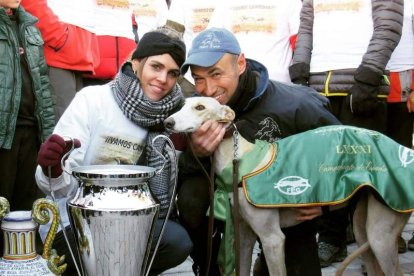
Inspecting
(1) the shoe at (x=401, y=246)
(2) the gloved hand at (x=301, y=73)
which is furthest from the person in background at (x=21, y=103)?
(1) the shoe at (x=401, y=246)

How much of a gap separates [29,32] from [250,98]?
4.05 feet

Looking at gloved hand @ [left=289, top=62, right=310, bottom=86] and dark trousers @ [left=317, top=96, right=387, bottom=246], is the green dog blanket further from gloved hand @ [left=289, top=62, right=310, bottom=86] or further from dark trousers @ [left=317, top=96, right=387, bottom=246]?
gloved hand @ [left=289, top=62, right=310, bottom=86]

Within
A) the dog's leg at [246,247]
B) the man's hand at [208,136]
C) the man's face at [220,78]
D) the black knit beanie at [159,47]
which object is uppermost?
the black knit beanie at [159,47]

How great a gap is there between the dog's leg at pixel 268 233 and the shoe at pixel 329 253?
124 centimetres

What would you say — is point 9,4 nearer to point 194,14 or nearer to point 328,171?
point 194,14

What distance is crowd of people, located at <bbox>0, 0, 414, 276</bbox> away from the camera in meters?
2.76

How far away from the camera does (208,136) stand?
2.66m

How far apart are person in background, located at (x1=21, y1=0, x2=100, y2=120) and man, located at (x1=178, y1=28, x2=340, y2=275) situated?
38.0 inches

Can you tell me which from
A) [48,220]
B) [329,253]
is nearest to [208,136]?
[48,220]

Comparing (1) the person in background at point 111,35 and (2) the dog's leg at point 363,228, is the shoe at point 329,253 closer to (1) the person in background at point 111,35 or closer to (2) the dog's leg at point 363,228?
(2) the dog's leg at point 363,228

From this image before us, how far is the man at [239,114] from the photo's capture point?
9.05 ft

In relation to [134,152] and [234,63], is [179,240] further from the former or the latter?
[234,63]

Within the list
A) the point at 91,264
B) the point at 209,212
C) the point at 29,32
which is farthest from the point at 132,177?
the point at 29,32

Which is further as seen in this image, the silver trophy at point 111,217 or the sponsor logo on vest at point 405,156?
the sponsor logo on vest at point 405,156
